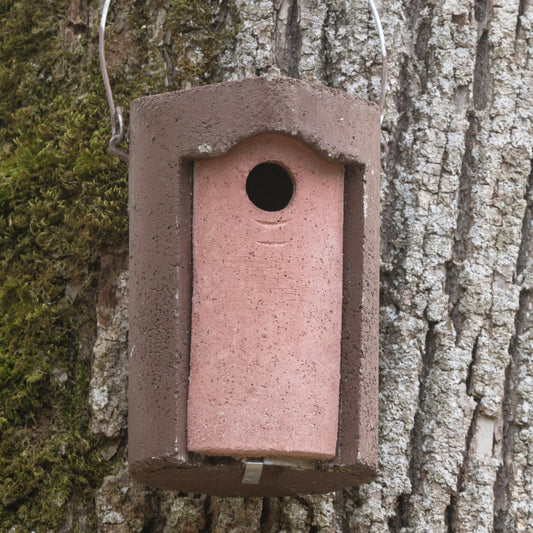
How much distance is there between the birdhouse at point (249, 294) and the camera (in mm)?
3004

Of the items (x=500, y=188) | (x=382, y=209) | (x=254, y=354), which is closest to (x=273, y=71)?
(x=382, y=209)

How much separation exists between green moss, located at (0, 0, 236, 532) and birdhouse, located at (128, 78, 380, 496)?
23.4 inches

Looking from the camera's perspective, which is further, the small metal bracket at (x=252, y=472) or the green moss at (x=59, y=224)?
the green moss at (x=59, y=224)

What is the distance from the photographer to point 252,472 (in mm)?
3062

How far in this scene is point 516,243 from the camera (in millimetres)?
3729

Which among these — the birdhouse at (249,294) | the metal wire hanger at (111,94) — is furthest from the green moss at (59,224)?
the birdhouse at (249,294)

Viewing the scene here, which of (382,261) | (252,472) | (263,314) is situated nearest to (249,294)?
(263,314)

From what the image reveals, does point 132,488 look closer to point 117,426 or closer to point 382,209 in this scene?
point 117,426

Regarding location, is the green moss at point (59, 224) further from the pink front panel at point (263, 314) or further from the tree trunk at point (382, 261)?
the pink front panel at point (263, 314)

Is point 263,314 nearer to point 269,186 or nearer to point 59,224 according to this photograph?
point 269,186

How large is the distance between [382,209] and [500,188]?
365 millimetres

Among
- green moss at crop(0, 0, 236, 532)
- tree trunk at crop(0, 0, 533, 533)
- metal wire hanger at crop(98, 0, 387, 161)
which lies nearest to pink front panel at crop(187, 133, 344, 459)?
metal wire hanger at crop(98, 0, 387, 161)

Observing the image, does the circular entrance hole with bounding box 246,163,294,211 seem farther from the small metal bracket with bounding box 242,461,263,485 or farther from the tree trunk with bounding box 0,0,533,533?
the small metal bracket with bounding box 242,461,263,485

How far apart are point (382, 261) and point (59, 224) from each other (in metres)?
1.01
